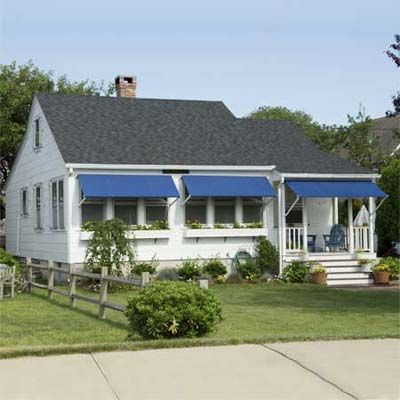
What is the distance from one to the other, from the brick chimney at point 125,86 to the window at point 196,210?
7.43 metres

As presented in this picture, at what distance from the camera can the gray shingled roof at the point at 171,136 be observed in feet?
73.7

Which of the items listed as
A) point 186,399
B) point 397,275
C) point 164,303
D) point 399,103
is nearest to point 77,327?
point 164,303

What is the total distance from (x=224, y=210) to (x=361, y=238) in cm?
466

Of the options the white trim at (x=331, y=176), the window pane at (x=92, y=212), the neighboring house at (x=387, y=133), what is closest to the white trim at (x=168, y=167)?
the white trim at (x=331, y=176)

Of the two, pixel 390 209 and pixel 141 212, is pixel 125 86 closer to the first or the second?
pixel 141 212

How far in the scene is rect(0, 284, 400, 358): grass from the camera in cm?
967

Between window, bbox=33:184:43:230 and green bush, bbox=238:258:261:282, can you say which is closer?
green bush, bbox=238:258:261:282

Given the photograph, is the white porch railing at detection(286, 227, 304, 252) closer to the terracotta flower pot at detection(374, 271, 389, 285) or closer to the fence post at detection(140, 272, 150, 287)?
the terracotta flower pot at detection(374, 271, 389, 285)

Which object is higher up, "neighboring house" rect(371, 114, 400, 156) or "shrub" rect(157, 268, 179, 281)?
"neighboring house" rect(371, 114, 400, 156)

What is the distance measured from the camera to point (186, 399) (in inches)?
268

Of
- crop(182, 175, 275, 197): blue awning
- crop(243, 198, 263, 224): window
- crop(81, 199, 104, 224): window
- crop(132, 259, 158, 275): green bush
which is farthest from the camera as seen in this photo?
crop(243, 198, 263, 224): window

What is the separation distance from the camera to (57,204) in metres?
22.7

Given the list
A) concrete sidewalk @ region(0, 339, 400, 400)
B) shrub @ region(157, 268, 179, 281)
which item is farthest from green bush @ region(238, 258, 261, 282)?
concrete sidewalk @ region(0, 339, 400, 400)

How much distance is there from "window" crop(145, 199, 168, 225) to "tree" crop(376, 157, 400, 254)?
10.8 metres
